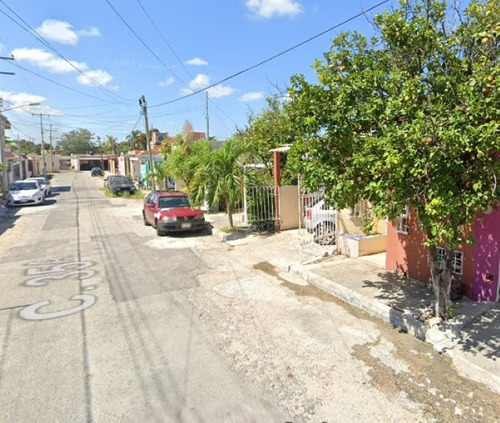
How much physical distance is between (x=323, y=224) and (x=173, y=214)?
17.1 ft

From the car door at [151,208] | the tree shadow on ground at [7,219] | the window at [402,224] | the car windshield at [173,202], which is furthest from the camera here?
the tree shadow on ground at [7,219]

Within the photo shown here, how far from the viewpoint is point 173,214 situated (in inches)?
461

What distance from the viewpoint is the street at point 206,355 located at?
11.3 feet

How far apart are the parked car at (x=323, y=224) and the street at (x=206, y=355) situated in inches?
88.3

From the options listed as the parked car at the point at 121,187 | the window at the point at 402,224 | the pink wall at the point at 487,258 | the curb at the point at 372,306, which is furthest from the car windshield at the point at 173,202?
the parked car at the point at 121,187

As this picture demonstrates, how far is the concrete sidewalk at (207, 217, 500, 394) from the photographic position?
4074 millimetres

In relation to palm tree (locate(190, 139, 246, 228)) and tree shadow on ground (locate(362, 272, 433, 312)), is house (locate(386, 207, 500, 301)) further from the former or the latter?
palm tree (locate(190, 139, 246, 228))

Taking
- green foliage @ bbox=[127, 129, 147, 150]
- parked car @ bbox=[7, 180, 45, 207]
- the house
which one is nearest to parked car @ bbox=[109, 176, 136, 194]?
parked car @ bbox=[7, 180, 45, 207]

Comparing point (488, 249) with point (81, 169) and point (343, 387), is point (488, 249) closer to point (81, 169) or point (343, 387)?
point (343, 387)

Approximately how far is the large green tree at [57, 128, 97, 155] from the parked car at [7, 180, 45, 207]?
96.0 metres

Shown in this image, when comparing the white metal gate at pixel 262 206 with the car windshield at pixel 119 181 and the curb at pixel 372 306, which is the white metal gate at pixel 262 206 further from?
the car windshield at pixel 119 181

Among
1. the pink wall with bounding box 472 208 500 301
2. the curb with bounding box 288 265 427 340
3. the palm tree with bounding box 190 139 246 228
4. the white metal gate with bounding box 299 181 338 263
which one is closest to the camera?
the curb with bounding box 288 265 427 340

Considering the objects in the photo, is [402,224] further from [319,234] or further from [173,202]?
[173,202]

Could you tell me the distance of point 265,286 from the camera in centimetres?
692
